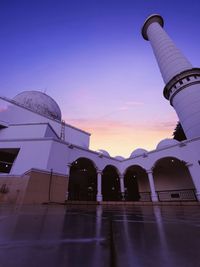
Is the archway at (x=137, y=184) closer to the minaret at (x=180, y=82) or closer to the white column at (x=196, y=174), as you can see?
the white column at (x=196, y=174)

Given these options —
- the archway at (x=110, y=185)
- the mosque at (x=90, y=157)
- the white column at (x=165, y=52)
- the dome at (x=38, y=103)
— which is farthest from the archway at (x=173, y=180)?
the dome at (x=38, y=103)

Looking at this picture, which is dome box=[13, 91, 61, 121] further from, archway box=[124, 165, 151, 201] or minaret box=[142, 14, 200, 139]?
minaret box=[142, 14, 200, 139]

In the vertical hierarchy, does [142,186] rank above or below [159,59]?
below

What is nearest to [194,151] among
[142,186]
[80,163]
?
[142,186]

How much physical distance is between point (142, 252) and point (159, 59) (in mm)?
22153

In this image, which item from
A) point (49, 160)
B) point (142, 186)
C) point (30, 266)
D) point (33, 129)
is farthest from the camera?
point (142, 186)

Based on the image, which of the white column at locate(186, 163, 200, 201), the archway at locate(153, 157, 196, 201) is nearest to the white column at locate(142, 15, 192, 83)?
the archway at locate(153, 157, 196, 201)

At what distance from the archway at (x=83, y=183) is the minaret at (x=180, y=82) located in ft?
38.6

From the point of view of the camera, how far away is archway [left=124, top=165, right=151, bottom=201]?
17.6 meters

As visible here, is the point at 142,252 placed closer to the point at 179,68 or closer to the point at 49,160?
the point at 49,160

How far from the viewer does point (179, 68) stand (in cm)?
1619

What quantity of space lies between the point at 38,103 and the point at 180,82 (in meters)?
17.7

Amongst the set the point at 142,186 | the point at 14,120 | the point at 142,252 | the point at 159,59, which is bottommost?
the point at 142,252

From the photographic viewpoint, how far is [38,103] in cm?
1952
